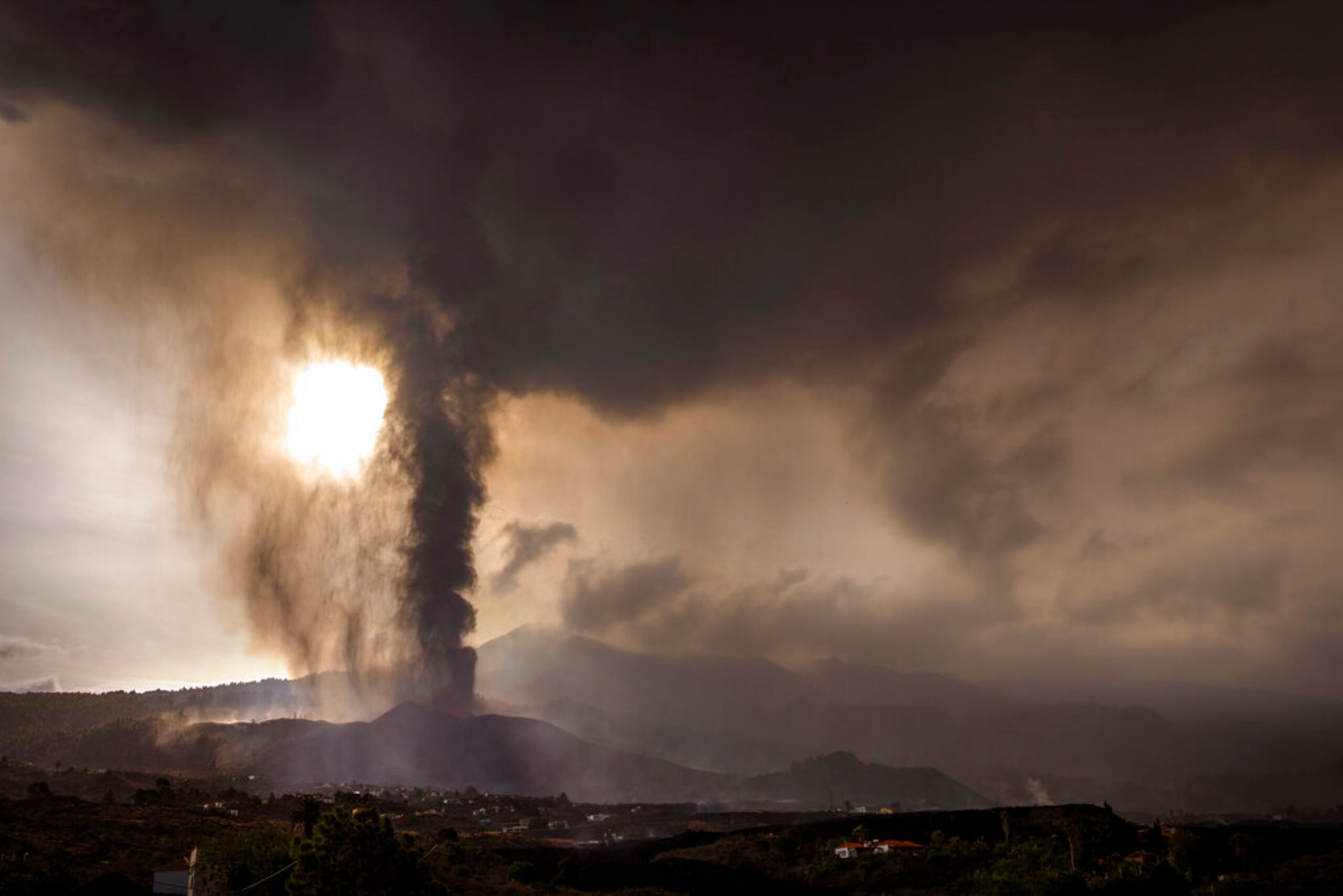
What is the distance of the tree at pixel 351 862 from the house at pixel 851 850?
9926 cm

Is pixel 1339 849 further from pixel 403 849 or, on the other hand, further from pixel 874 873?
pixel 403 849

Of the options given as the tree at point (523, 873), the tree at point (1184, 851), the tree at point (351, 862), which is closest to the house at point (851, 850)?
the tree at point (1184, 851)

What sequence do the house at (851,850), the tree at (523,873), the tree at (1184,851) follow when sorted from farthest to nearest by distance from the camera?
the house at (851,850), the tree at (523,873), the tree at (1184,851)

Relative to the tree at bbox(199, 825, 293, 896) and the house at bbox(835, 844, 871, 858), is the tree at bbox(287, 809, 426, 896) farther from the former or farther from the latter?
the house at bbox(835, 844, 871, 858)

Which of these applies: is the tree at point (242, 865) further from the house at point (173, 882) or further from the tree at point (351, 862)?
the tree at point (351, 862)

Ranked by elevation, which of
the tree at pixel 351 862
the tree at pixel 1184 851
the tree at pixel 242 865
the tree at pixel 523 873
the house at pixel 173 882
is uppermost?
the tree at pixel 351 862

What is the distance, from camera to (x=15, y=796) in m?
179

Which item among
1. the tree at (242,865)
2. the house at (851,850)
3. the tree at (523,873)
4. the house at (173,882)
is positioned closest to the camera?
the tree at (242,865)

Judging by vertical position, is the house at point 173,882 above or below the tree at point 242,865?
below

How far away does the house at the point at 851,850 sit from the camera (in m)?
140

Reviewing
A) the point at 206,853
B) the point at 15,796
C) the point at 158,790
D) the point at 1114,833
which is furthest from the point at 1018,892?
the point at 15,796

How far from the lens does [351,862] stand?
195 feet

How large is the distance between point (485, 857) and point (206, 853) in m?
64.4

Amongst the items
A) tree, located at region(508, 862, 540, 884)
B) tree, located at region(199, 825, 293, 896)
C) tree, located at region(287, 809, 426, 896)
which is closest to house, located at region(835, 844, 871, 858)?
tree, located at region(508, 862, 540, 884)
